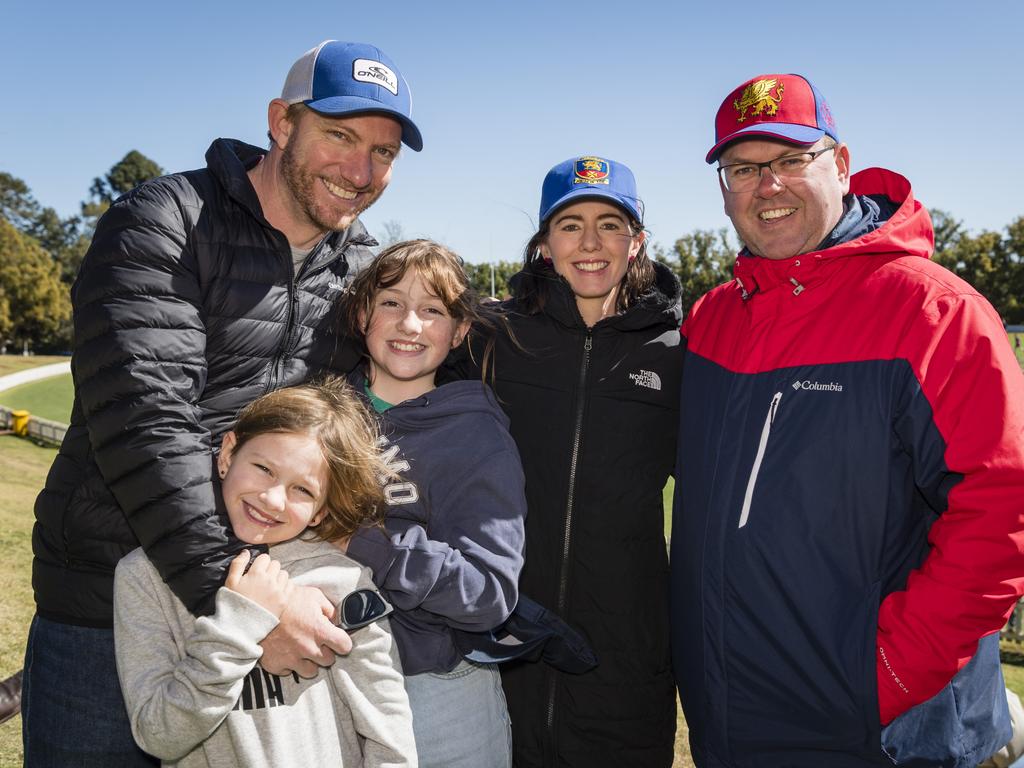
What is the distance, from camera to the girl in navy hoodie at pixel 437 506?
2.33 m

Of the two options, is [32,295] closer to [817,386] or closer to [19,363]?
[19,363]

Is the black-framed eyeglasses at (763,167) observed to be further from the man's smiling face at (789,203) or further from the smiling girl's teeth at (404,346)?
the smiling girl's teeth at (404,346)

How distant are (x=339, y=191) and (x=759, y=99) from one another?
1646 millimetres

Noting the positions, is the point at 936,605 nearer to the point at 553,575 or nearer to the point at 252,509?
the point at 553,575

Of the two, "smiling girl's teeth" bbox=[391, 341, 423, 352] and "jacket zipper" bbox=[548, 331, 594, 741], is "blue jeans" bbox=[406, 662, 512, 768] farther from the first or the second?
"smiling girl's teeth" bbox=[391, 341, 423, 352]

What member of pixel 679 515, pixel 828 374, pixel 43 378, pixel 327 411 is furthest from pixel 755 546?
pixel 43 378

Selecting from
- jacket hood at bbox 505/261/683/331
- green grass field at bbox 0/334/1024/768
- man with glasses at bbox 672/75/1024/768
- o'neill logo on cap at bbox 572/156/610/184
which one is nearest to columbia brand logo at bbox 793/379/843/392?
man with glasses at bbox 672/75/1024/768

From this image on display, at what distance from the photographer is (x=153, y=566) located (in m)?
2.14

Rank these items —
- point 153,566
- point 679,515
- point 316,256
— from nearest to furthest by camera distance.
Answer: point 153,566 < point 316,256 < point 679,515

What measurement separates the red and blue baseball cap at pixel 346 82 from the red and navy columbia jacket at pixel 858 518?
1506 millimetres

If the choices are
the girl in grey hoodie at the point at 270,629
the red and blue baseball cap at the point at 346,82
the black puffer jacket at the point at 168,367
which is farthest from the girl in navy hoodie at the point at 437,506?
the red and blue baseball cap at the point at 346,82

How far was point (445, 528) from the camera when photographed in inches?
98.0

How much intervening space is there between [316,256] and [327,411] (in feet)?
2.09

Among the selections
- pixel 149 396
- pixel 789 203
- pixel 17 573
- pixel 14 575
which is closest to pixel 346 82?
pixel 149 396
